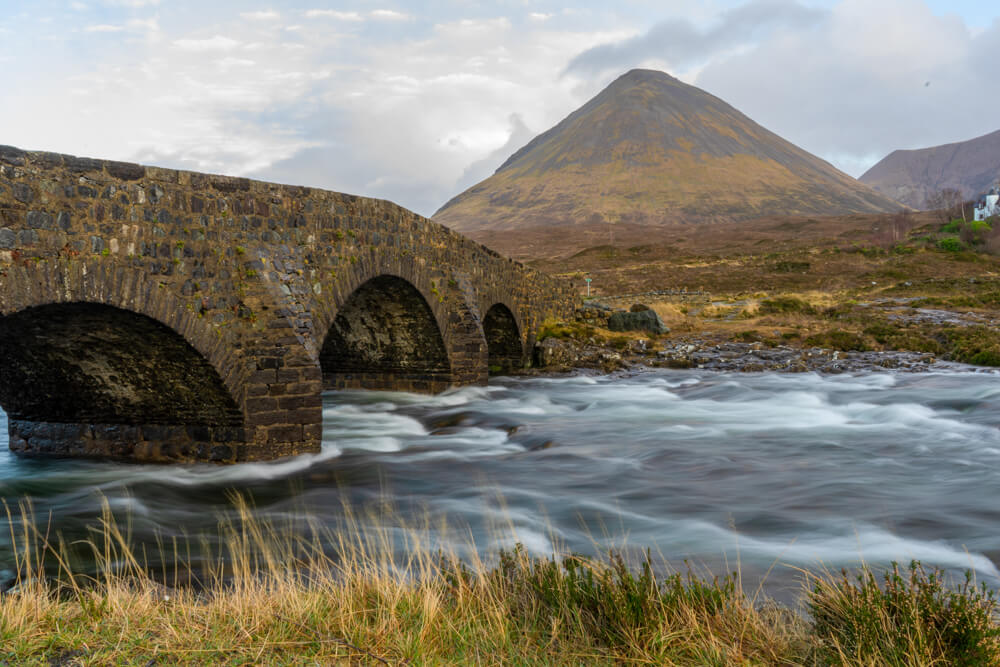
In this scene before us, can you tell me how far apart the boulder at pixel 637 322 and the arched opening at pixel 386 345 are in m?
10.4

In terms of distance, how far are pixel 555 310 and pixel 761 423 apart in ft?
40.3

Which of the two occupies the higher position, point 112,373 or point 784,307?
point 784,307

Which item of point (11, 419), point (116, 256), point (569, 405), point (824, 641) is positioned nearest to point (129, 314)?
point (116, 256)

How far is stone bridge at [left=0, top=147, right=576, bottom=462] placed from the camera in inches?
320

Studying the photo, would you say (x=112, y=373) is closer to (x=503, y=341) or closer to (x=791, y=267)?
(x=503, y=341)

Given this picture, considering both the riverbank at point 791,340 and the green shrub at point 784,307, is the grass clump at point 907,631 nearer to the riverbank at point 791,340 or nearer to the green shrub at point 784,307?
the riverbank at point 791,340

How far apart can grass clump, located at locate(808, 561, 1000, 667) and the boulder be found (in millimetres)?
23246

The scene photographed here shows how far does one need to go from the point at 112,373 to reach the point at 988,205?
3602 inches

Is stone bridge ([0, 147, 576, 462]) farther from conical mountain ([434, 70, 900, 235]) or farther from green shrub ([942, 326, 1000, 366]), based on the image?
conical mountain ([434, 70, 900, 235])

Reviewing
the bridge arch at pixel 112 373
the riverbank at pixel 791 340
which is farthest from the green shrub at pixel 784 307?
the bridge arch at pixel 112 373

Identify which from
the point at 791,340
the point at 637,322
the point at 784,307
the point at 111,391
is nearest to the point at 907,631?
the point at 111,391

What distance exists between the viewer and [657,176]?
14800 cm

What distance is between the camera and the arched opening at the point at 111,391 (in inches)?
374

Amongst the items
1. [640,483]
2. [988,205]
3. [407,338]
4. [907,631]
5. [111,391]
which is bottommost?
[640,483]
